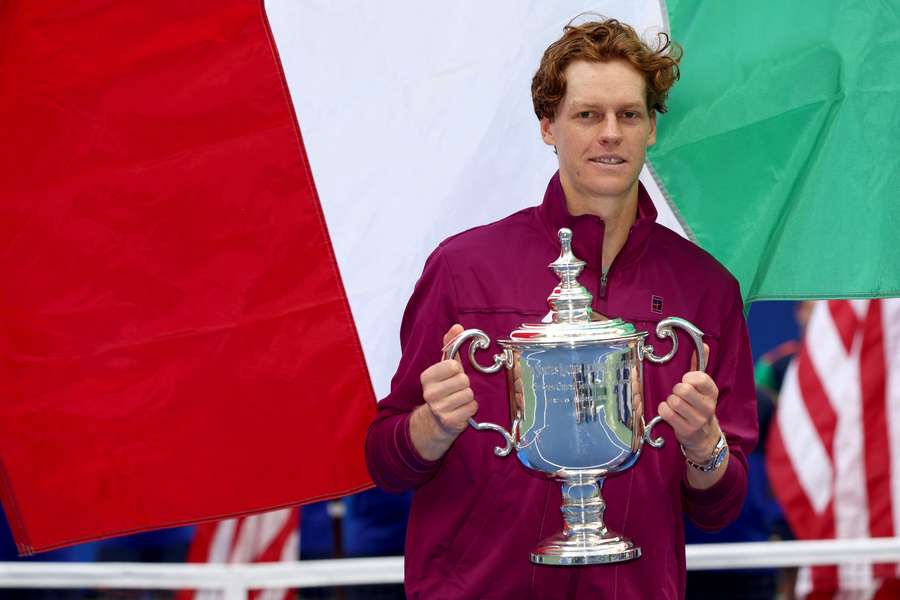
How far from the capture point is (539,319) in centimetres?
272

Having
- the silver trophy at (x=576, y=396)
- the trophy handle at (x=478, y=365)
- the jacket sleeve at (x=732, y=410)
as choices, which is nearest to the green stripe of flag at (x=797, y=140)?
the jacket sleeve at (x=732, y=410)

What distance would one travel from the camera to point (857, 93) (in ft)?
10.8

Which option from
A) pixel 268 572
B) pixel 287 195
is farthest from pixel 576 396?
pixel 268 572

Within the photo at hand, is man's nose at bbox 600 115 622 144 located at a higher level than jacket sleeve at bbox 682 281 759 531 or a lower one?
higher

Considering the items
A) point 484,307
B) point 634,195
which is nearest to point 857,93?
point 634,195

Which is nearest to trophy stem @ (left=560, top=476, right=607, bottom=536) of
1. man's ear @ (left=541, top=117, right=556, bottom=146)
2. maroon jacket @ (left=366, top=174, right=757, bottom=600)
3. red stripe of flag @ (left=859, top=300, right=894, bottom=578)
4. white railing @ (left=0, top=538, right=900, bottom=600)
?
maroon jacket @ (left=366, top=174, right=757, bottom=600)

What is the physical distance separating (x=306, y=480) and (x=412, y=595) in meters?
0.66

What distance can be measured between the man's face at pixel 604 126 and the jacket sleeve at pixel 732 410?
36 centimetres

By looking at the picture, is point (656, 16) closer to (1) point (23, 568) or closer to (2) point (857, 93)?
(2) point (857, 93)

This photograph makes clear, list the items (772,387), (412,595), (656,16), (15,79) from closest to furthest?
(412,595) → (15,79) → (656,16) → (772,387)

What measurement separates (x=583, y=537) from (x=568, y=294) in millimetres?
435

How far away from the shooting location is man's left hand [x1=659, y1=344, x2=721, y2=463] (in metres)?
2.44

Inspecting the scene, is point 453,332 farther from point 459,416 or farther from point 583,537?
point 583,537

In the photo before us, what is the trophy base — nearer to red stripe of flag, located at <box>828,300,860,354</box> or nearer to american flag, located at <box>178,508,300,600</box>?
american flag, located at <box>178,508,300,600</box>
